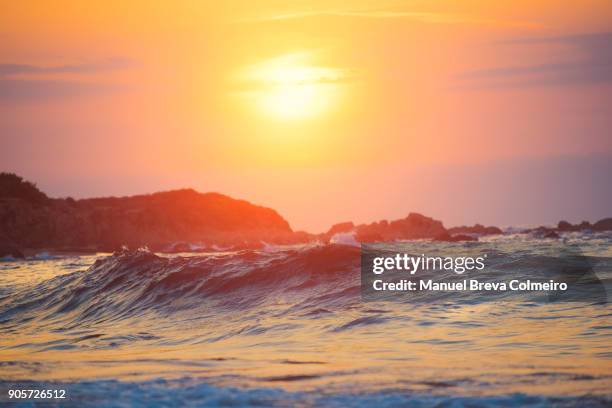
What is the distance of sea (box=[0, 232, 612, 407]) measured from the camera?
7977 mm

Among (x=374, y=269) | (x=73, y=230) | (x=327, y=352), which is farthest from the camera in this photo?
(x=73, y=230)

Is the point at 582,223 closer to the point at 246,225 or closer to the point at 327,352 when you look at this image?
the point at 246,225

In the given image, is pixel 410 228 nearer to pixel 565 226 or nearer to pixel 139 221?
pixel 565 226

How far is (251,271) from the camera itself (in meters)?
19.1

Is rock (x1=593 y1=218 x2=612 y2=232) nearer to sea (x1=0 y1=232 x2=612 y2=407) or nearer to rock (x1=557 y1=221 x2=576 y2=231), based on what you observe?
rock (x1=557 y1=221 x2=576 y2=231)

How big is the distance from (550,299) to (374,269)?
5.22m

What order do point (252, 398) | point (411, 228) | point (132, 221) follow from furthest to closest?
point (411, 228)
point (132, 221)
point (252, 398)

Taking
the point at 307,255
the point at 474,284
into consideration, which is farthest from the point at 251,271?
the point at 474,284

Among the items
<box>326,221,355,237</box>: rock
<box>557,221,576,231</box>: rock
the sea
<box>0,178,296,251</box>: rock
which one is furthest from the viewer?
<box>326,221,355,237</box>: rock

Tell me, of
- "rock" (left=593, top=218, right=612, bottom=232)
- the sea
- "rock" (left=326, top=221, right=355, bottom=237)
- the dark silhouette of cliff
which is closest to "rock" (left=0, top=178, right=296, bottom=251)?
the dark silhouette of cliff

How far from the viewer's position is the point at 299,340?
11.5 meters

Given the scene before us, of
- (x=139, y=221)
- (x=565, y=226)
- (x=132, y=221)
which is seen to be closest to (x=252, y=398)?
A: (x=132, y=221)

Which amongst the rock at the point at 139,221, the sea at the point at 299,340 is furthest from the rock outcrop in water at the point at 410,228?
the sea at the point at 299,340

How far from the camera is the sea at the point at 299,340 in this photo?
7.98 metres
